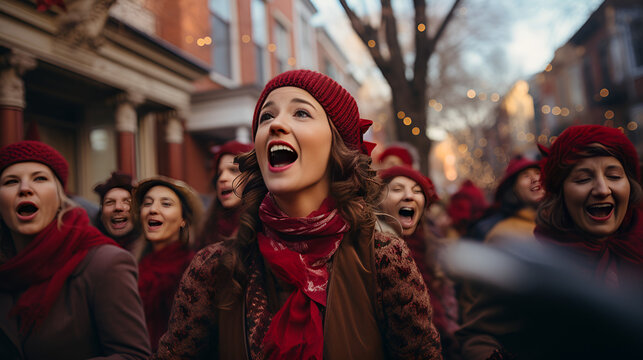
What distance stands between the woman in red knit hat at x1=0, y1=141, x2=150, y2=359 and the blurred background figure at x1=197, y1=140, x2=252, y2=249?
2.80ft

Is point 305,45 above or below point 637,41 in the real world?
below

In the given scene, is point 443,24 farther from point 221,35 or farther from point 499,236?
point 221,35

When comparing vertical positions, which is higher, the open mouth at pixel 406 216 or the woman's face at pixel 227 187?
the woman's face at pixel 227 187

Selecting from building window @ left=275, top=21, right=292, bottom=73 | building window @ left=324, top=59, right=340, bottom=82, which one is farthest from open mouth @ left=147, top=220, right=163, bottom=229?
building window @ left=324, top=59, right=340, bottom=82

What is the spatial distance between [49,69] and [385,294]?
18.2 ft

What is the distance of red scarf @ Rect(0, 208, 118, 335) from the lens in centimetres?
179

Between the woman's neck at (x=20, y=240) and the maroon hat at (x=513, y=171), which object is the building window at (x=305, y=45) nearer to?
the maroon hat at (x=513, y=171)

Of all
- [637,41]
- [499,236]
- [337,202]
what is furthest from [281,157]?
[637,41]

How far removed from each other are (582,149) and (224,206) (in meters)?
2.36

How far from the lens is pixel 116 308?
6.06ft

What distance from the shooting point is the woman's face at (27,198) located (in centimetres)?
188

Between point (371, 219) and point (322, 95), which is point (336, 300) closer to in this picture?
point (371, 219)

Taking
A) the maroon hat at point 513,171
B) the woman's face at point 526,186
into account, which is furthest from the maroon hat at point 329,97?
the maroon hat at point 513,171

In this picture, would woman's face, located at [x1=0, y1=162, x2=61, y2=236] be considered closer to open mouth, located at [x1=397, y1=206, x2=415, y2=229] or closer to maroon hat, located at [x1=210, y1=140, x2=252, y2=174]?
maroon hat, located at [x1=210, y1=140, x2=252, y2=174]
